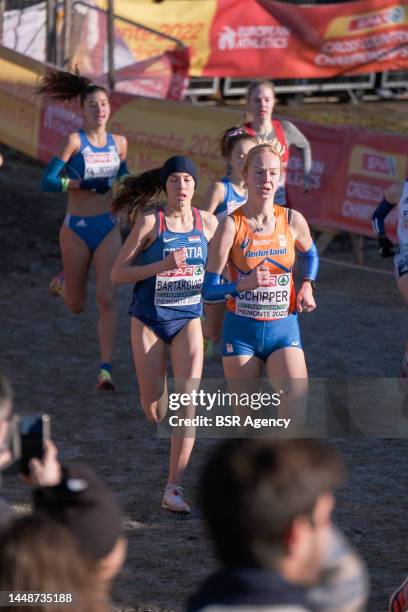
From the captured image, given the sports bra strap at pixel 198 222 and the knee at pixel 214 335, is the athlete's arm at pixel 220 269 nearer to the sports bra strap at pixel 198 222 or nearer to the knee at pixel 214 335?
the sports bra strap at pixel 198 222

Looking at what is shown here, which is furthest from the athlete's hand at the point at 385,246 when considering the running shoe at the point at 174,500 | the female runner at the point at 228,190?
the running shoe at the point at 174,500

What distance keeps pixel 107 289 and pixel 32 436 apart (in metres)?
5.63

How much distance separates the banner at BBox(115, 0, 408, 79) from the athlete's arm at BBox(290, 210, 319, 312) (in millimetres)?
11054

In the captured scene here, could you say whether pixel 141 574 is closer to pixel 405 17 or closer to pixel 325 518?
pixel 325 518

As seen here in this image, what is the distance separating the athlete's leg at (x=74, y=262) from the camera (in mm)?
8742

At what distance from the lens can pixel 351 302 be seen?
1147cm

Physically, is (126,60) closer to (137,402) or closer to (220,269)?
(137,402)

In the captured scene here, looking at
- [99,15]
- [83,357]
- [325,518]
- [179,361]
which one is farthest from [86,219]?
[99,15]

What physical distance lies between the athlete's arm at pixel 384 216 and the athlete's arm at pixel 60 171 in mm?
2193

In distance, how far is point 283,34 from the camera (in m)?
18.0

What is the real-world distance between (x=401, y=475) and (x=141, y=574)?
204 cm

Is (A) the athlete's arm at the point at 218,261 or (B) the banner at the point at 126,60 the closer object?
(A) the athlete's arm at the point at 218,261

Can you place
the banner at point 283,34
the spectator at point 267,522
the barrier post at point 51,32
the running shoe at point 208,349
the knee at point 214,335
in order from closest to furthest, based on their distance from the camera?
1. the spectator at point 267,522
2. the knee at point 214,335
3. the running shoe at point 208,349
4. the barrier post at point 51,32
5. the banner at point 283,34

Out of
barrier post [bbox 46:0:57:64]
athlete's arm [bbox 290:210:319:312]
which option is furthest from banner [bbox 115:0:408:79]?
athlete's arm [bbox 290:210:319:312]
